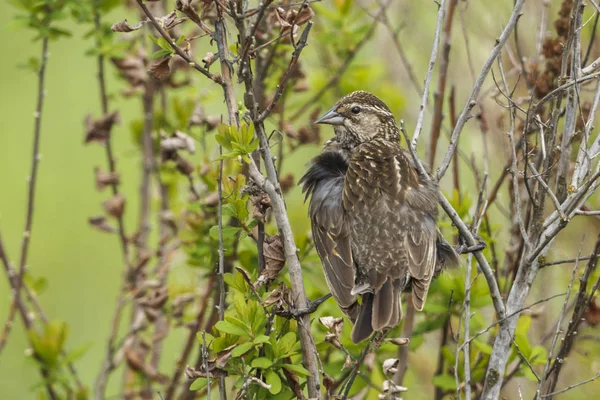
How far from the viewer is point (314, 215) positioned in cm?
392

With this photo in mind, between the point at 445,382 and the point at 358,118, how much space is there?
142 centimetres

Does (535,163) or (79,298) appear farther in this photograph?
(79,298)

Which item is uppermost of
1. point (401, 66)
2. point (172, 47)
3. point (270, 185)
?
point (401, 66)

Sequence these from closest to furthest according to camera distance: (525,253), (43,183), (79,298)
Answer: (525,253), (79,298), (43,183)

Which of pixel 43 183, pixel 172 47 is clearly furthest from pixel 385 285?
pixel 43 183

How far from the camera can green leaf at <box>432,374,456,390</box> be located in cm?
403

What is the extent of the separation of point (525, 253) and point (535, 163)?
33.9 inches

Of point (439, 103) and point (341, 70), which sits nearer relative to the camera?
point (439, 103)

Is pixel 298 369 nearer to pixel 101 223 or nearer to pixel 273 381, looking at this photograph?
pixel 273 381

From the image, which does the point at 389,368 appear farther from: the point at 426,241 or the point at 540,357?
the point at 540,357

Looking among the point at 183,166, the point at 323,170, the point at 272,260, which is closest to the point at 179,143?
the point at 183,166

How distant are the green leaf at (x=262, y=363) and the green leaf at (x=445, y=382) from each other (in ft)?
4.20

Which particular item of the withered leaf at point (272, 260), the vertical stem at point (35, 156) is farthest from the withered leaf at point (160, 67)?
the vertical stem at point (35, 156)

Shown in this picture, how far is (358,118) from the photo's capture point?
14.6 ft
